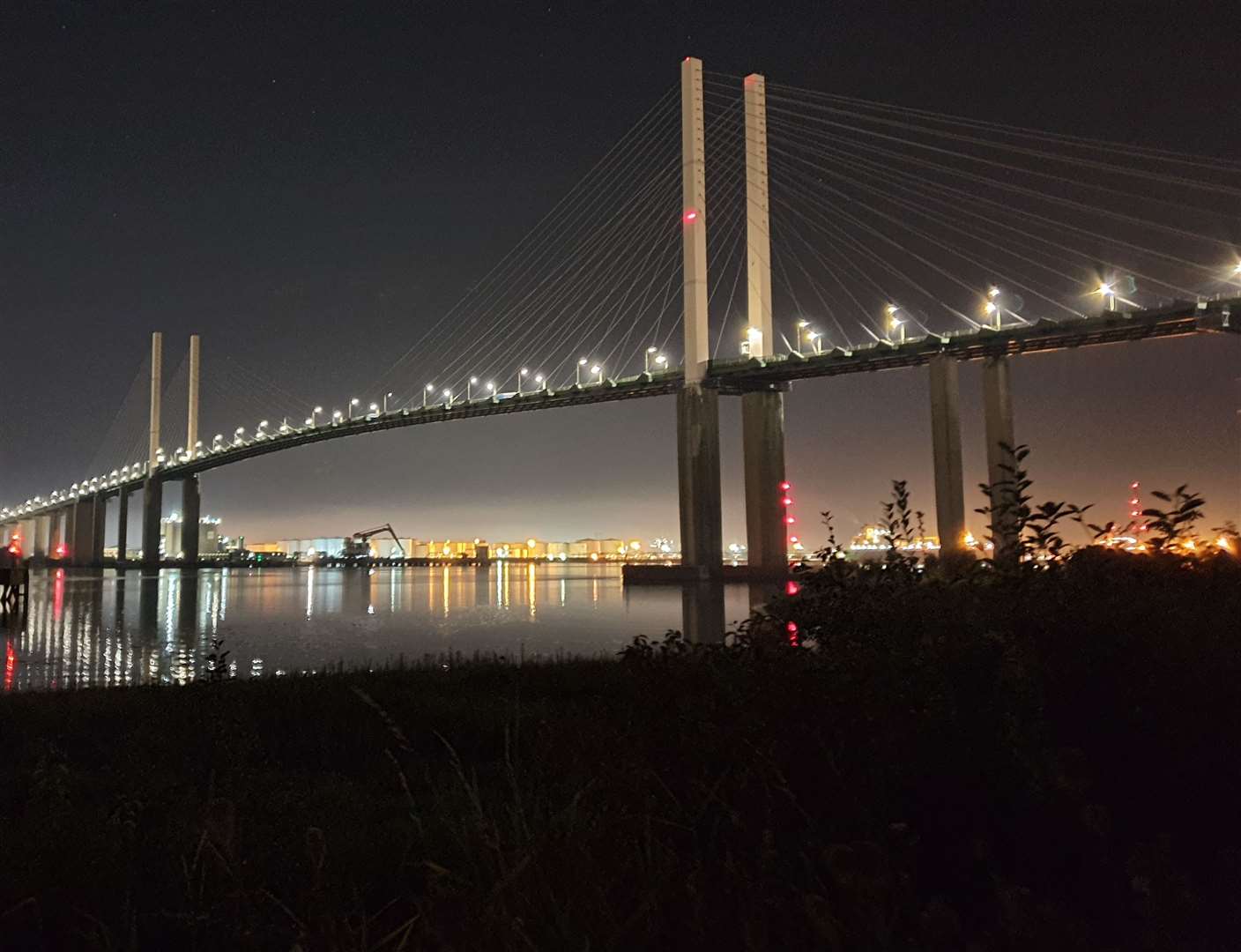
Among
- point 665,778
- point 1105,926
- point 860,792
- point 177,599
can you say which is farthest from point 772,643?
point 177,599

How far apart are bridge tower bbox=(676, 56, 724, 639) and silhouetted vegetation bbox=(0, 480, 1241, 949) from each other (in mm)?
46088

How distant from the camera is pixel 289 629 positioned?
2612 cm

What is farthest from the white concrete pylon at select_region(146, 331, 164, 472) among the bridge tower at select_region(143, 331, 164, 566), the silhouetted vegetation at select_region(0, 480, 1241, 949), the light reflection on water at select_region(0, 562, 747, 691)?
the silhouetted vegetation at select_region(0, 480, 1241, 949)

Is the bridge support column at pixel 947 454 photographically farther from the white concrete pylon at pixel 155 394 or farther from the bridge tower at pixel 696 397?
the white concrete pylon at pixel 155 394

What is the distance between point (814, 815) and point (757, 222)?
4871 cm

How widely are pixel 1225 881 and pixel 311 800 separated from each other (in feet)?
13.9

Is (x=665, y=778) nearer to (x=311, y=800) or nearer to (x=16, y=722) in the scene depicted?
(x=311, y=800)

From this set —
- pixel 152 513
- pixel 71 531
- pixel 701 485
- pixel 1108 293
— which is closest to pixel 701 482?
pixel 701 485

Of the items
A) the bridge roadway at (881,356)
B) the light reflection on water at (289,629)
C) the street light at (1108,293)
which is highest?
the street light at (1108,293)

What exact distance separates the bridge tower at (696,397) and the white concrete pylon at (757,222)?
94.8 inches

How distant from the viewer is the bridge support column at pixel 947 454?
1832 inches

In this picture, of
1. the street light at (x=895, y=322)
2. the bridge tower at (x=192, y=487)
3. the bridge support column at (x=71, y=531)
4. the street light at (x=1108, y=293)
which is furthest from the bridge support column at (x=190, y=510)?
the street light at (x=1108, y=293)

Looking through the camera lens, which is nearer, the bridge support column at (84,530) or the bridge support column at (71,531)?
the bridge support column at (84,530)

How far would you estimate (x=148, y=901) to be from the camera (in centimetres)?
327
